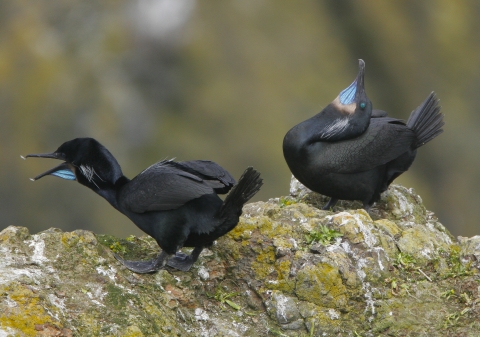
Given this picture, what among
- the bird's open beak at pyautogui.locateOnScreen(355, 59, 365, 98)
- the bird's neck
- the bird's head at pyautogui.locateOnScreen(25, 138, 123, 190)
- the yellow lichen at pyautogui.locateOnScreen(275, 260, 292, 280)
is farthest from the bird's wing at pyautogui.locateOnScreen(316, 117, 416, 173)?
the bird's head at pyautogui.locateOnScreen(25, 138, 123, 190)

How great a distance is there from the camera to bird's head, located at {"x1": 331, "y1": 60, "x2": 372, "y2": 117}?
29.2ft

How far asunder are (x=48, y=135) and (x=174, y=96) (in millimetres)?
4902

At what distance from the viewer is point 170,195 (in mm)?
6387

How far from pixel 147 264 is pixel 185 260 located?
373 millimetres

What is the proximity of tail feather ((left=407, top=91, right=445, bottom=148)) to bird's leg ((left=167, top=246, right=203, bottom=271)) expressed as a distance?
3.93 meters

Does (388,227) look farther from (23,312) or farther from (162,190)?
(23,312)

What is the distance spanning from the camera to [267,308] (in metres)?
6.21

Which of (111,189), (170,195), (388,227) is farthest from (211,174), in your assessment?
(388,227)

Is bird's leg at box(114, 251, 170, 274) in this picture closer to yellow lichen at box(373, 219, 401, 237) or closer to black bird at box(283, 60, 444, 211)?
yellow lichen at box(373, 219, 401, 237)

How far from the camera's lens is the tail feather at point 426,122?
9.47 meters

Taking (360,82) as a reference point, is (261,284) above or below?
below

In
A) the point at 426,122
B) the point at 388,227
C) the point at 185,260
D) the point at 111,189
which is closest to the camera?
the point at 185,260

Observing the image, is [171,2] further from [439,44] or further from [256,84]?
[439,44]

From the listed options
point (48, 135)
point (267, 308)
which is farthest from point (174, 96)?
point (267, 308)
